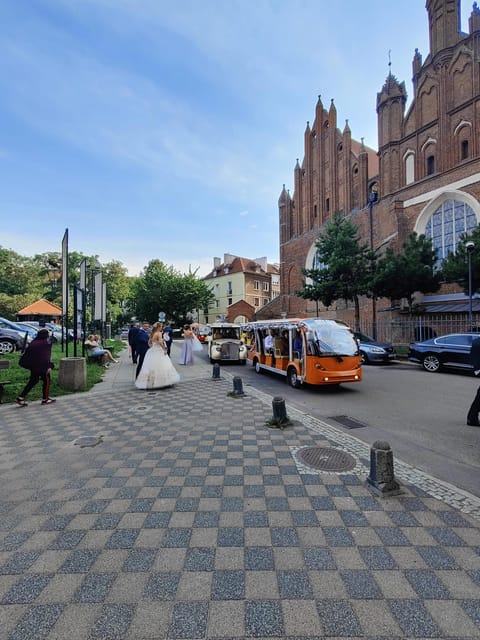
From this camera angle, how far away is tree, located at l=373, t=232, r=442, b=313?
19.5 metres

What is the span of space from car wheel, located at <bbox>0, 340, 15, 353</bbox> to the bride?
9851 mm

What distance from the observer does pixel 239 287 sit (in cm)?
5688

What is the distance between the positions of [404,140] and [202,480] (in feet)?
102

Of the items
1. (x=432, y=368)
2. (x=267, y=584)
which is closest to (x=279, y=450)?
(x=267, y=584)

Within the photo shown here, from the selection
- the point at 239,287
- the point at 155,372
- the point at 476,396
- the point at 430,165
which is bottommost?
the point at 476,396

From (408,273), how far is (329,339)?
531 inches

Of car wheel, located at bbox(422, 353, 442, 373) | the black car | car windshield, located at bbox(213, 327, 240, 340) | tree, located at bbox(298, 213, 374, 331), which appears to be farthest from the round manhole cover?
tree, located at bbox(298, 213, 374, 331)

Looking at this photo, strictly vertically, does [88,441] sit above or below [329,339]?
below

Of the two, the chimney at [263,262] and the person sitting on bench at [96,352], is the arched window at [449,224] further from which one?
the chimney at [263,262]

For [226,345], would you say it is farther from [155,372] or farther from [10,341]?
[10,341]

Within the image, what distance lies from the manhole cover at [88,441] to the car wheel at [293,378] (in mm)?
6062

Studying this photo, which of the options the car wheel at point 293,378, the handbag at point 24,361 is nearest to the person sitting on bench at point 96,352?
the handbag at point 24,361

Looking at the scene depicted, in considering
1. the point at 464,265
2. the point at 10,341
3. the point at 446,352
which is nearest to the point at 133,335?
the point at 10,341

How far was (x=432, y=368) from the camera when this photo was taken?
1315 cm
